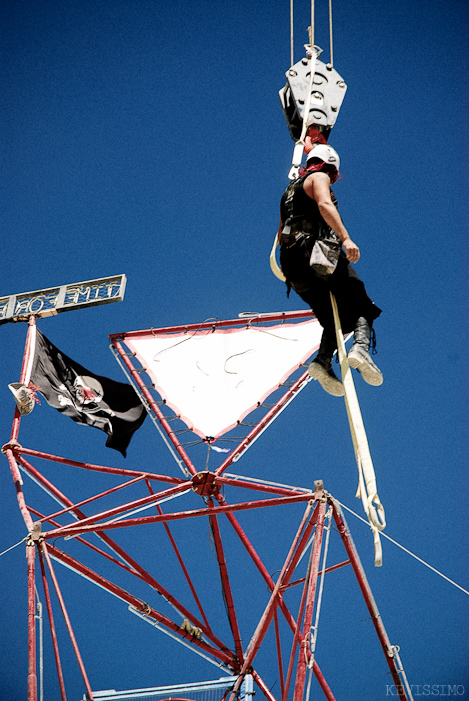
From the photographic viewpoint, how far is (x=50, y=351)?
18125mm

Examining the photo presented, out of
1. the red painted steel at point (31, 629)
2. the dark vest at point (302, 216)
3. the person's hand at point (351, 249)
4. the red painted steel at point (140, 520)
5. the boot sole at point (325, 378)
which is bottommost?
the red painted steel at point (31, 629)

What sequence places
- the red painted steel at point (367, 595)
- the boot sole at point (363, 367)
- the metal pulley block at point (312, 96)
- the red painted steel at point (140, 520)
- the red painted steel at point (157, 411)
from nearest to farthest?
the boot sole at point (363, 367) < the metal pulley block at point (312, 96) < the red painted steel at point (367, 595) < the red painted steel at point (140, 520) < the red painted steel at point (157, 411)

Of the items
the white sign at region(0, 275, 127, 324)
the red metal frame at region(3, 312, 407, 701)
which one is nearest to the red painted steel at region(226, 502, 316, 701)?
the red metal frame at region(3, 312, 407, 701)

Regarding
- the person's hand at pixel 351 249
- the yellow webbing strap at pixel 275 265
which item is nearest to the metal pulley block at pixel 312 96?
the yellow webbing strap at pixel 275 265

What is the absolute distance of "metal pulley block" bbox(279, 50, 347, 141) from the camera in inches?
484

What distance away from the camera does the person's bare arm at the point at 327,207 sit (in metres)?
10.4

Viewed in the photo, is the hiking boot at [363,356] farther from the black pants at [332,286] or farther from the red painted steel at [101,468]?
the red painted steel at [101,468]

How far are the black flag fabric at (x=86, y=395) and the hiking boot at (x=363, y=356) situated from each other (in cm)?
788

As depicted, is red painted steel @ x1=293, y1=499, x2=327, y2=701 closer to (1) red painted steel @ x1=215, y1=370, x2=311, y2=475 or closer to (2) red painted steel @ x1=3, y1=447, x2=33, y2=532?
(1) red painted steel @ x1=215, y1=370, x2=311, y2=475

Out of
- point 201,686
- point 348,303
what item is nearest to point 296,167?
point 348,303

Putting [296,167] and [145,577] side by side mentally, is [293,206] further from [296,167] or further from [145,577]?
[145,577]

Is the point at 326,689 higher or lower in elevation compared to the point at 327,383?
lower

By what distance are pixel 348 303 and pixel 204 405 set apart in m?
6.86

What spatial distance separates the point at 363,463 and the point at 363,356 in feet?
5.10
